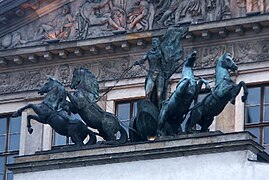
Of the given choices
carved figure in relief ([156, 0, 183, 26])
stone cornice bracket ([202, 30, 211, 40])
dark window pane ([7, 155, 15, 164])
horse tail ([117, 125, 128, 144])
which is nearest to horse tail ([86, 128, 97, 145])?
horse tail ([117, 125, 128, 144])

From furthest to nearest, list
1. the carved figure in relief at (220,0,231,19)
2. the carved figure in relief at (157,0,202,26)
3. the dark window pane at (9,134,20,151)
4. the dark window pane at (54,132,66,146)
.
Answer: the dark window pane at (9,134,20,151) → the dark window pane at (54,132,66,146) → the carved figure in relief at (157,0,202,26) → the carved figure in relief at (220,0,231,19)

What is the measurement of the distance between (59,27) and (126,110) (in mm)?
2519

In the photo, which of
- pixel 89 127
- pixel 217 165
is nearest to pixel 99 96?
pixel 89 127

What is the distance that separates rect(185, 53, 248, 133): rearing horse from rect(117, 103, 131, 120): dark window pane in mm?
5011

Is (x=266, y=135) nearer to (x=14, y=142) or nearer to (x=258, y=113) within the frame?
(x=258, y=113)

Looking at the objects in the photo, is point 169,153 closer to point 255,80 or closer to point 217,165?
point 217,165

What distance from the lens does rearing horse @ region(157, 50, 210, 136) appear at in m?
48.4

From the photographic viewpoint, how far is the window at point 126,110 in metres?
53.6

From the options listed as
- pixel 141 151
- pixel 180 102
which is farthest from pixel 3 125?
pixel 180 102

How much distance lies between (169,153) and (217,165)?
1.05 m

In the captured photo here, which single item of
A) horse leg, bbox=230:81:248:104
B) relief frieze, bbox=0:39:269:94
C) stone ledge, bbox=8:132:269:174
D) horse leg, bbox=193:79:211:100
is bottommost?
stone ledge, bbox=8:132:269:174

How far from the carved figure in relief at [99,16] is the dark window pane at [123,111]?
1646 mm

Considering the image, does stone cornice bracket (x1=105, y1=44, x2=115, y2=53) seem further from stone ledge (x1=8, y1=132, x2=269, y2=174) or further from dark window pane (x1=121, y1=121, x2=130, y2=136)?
stone ledge (x1=8, y1=132, x2=269, y2=174)

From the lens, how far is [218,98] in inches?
1898
